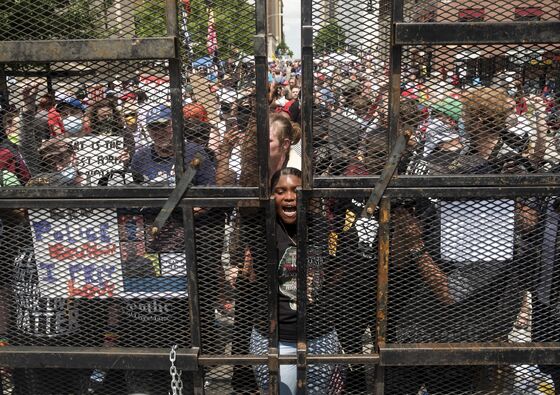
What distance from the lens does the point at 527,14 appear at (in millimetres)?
2061

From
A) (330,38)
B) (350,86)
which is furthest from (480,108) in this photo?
(330,38)

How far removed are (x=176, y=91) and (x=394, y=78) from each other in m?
0.82

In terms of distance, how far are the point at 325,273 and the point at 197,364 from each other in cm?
65

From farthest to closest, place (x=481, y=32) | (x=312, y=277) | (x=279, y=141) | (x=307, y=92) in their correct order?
(x=279, y=141)
(x=312, y=277)
(x=307, y=92)
(x=481, y=32)

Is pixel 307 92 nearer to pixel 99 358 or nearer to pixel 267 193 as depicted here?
pixel 267 193

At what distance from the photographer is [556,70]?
2088 mm

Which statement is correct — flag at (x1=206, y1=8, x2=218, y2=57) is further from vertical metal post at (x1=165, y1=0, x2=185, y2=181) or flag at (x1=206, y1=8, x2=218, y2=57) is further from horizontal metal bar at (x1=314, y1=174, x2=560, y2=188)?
horizontal metal bar at (x1=314, y1=174, x2=560, y2=188)

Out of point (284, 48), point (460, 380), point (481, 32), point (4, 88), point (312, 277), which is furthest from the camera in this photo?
point (284, 48)

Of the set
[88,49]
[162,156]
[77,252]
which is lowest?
[77,252]

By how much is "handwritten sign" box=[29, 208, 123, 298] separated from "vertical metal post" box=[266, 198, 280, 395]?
2.02ft

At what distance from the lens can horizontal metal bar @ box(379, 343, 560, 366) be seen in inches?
87.3

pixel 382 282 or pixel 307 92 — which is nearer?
pixel 307 92

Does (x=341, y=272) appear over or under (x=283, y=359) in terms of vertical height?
over

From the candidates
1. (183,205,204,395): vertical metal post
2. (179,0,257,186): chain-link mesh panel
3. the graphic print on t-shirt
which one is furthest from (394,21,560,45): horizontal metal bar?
(183,205,204,395): vertical metal post
